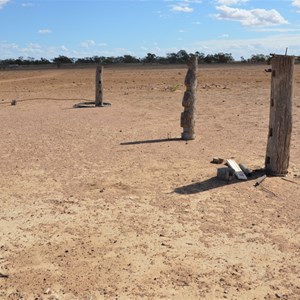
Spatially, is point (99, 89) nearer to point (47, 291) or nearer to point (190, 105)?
point (190, 105)

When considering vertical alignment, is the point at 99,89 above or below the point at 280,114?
below

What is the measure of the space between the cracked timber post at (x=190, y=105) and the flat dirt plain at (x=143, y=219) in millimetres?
272

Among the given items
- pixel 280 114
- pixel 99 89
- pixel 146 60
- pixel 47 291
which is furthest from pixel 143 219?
pixel 146 60

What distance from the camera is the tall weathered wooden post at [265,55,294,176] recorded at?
6695mm

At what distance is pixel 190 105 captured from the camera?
396 inches

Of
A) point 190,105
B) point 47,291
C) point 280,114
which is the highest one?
point 280,114

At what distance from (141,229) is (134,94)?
15.1m

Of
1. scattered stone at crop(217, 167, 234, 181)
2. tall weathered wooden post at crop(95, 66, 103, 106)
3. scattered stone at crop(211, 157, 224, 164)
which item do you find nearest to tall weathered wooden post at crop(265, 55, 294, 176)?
scattered stone at crop(217, 167, 234, 181)

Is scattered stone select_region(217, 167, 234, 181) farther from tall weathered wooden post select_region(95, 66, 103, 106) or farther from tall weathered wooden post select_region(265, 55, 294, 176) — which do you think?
tall weathered wooden post select_region(95, 66, 103, 106)

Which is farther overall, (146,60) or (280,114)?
(146,60)

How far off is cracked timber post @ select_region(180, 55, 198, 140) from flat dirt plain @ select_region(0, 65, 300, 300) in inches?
10.7

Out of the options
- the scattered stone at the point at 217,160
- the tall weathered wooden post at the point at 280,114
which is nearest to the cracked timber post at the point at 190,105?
the scattered stone at the point at 217,160

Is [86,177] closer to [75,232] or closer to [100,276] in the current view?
[75,232]

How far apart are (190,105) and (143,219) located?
5079mm
